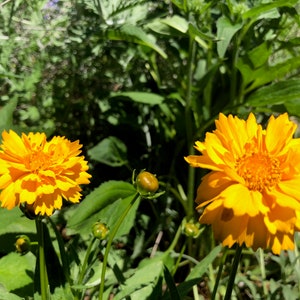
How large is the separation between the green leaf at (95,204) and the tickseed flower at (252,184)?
0.46 metres

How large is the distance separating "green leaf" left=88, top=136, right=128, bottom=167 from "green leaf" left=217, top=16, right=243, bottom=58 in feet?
1.64

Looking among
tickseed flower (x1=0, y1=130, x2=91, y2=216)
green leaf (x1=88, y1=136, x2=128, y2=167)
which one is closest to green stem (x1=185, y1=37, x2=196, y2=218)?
green leaf (x1=88, y1=136, x2=128, y2=167)

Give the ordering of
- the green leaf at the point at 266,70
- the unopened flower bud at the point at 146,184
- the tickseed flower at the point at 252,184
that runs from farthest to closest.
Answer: the green leaf at the point at 266,70 < the unopened flower bud at the point at 146,184 < the tickseed flower at the point at 252,184

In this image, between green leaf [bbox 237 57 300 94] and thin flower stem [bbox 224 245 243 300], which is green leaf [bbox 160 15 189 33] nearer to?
green leaf [bbox 237 57 300 94]

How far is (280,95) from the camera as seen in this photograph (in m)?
1.24

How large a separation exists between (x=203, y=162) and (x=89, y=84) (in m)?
1.04

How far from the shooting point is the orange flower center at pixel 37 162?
0.80 metres

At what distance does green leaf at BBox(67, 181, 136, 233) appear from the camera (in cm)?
116

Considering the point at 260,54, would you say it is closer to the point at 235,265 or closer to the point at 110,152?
the point at 110,152

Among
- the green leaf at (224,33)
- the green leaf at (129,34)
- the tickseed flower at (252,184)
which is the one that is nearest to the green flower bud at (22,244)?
the tickseed flower at (252,184)

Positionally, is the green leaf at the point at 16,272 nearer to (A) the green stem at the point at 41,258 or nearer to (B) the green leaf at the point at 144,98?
(A) the green stem at the point at 41,258

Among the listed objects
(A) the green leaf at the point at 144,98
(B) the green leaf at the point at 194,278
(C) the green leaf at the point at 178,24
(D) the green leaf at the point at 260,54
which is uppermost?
(C) the green leaf at the point at 178,24

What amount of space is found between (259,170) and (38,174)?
33 cm

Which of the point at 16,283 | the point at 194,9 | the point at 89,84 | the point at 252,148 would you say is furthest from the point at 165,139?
the point at 252,148
